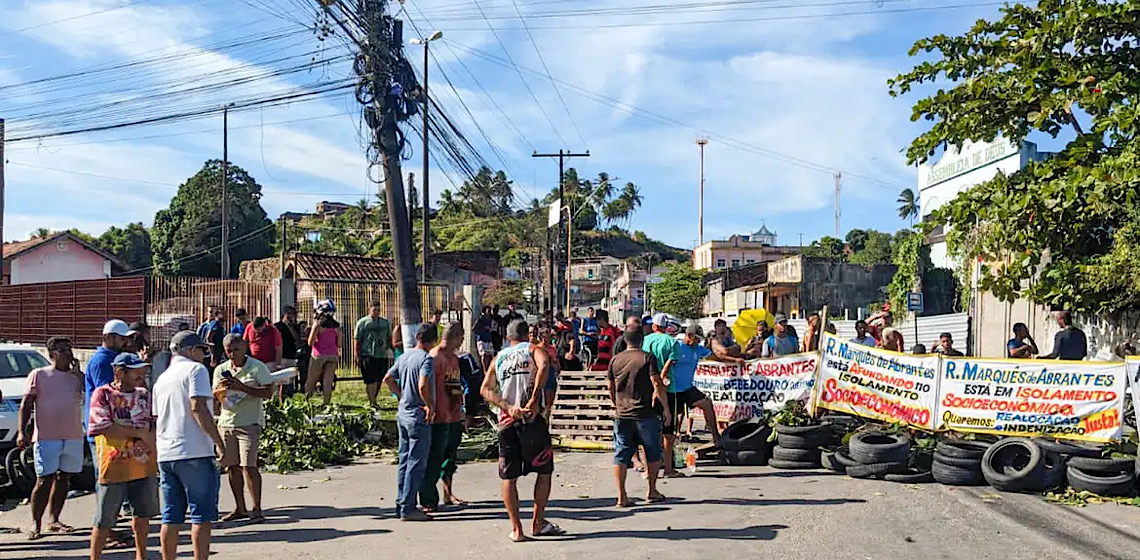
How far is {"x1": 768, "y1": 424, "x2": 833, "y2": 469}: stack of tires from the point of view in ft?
37.9

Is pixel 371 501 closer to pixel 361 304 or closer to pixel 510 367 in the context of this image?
pixel 510 367

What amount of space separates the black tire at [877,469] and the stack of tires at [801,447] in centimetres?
87

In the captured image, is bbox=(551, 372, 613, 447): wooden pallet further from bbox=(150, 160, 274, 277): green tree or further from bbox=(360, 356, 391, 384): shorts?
bbox=(150, 160, 274, 277): green tree

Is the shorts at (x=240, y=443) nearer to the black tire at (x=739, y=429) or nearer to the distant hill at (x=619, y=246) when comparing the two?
the black tire at (x=739, y=429)

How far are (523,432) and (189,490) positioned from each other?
268 centimetres

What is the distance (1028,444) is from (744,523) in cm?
339

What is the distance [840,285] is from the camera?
170ft

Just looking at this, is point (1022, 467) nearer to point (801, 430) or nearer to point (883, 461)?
point (883, 461)

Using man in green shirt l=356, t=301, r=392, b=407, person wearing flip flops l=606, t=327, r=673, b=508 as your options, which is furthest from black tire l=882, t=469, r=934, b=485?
man in green shirt l=356, t=301, r=392, b=407

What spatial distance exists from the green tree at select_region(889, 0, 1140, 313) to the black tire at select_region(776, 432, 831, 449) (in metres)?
5.03

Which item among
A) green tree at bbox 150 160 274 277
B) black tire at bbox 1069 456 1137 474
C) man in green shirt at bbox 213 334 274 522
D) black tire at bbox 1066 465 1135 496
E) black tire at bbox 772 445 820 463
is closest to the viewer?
man in green shirt at bbox 213 334 274 522

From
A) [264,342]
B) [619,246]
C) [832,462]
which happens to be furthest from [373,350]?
[619,246]

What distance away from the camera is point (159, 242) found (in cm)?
6862

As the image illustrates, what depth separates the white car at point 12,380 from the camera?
11.0 meters
